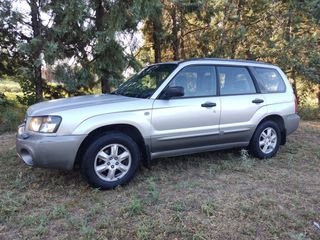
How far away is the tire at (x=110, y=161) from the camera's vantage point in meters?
4.64

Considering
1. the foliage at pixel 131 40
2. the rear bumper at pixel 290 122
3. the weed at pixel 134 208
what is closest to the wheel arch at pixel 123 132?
the weed at pixel 134 208

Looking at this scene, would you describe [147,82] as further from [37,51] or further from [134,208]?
[37,51]

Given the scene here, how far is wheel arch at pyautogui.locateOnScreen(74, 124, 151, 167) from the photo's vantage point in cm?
472

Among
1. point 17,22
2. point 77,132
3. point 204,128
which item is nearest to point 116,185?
point 77,132

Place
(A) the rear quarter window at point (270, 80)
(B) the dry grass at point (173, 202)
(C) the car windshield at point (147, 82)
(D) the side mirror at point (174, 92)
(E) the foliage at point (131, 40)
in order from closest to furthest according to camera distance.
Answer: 1. (B) the dry grass at point (173, 202)
2. (D) the side mirror at point (174, 92)
3. (C) the car windshield at point (147, 82)
4. (A) the rear quarter window at point (270, 80)
5. (E) the foliage at point (131, 40)

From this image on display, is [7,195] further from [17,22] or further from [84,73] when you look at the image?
[17,22]

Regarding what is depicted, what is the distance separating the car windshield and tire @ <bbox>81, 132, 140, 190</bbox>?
2.75ft

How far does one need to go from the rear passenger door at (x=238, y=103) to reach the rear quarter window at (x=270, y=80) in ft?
0.65

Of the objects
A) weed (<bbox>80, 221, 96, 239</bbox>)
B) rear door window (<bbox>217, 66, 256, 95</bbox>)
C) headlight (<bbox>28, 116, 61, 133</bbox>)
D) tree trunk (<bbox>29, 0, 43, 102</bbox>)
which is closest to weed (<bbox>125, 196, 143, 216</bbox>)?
weed (<bbox>80, 221, 96, 239</bbox>)

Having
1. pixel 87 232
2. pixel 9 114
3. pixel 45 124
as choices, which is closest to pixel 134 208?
pixel 87 232

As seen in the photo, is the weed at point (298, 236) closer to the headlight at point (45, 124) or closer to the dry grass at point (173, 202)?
the dry grass at point (173, 202)

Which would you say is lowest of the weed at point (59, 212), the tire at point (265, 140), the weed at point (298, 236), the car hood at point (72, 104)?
the weed at point (298, 236)

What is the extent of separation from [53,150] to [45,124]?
36cm

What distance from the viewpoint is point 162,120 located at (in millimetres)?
5125
